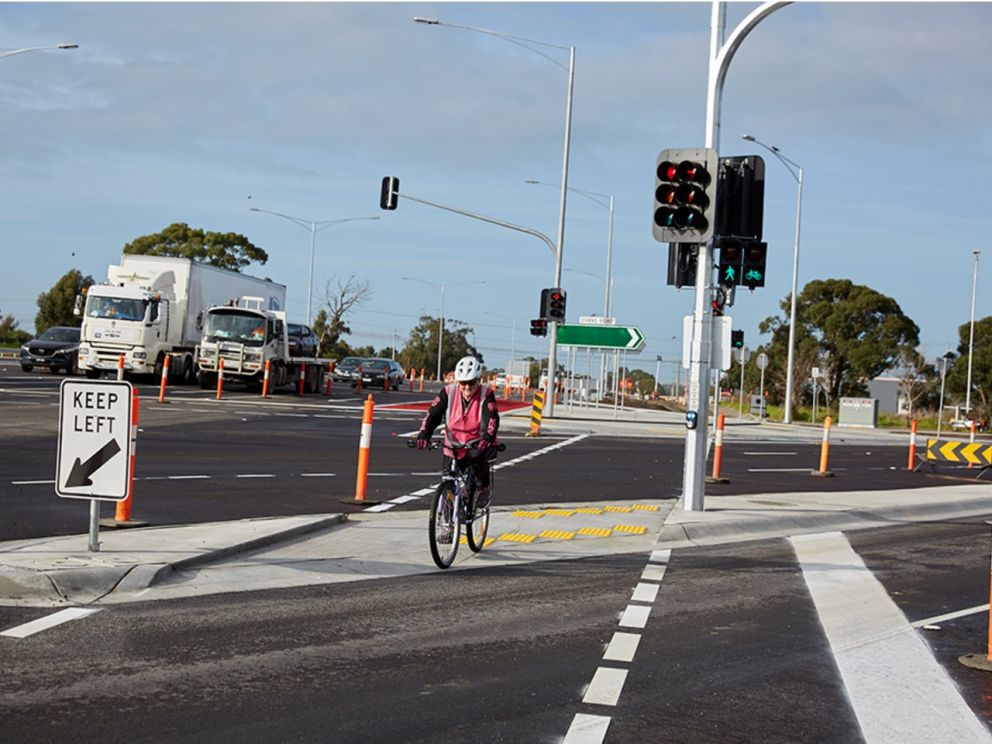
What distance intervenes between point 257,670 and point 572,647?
202 centimetres

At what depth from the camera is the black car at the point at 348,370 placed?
221 feet

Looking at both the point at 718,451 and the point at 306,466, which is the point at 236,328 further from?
the point at 718,451

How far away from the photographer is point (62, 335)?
160ft

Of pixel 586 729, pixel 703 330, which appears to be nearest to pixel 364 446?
pixel 703 330

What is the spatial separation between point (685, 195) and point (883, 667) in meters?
7.95

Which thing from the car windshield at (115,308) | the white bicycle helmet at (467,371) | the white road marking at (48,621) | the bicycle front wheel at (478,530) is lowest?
the white road marking at (48,621)

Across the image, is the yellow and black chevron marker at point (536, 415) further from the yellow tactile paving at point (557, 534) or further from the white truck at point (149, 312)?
the yellow tactile paving at point (557, 534)

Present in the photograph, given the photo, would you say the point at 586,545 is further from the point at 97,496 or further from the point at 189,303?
the point at 189,303

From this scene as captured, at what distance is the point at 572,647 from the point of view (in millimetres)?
7695

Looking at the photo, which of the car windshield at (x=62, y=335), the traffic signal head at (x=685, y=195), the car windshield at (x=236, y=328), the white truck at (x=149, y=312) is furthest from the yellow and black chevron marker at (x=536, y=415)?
the car windshield at (x=62, y=335)

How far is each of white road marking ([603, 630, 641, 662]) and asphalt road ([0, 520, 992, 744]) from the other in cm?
2

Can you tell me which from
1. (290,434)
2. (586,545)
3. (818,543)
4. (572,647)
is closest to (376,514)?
(586,545)

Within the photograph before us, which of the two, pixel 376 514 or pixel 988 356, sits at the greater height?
pixel 988 356

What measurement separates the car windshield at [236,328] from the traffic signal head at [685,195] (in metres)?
30.5
